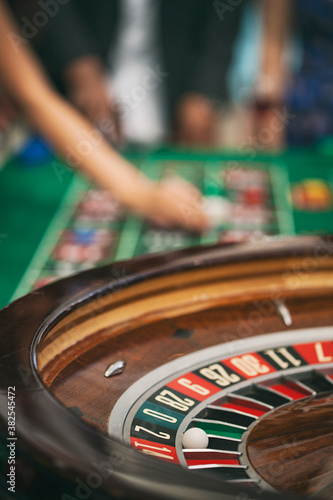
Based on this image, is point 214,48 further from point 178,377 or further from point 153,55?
point 178,377

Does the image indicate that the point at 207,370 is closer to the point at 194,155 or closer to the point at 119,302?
the point at 119,302

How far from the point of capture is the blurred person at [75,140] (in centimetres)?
295

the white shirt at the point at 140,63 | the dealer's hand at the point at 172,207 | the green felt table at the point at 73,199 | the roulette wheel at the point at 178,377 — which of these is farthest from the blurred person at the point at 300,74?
the roulette wheel at the point at 178,377

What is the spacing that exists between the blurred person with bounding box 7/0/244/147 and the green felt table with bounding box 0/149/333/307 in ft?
1.90

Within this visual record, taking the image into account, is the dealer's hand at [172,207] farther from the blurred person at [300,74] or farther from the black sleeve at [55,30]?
the blurred person at [300,74]

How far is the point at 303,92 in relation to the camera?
5359 mm

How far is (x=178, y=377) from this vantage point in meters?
1.24

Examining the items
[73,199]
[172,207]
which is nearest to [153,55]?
[73,199]

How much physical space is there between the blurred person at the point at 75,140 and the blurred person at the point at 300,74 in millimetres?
2225

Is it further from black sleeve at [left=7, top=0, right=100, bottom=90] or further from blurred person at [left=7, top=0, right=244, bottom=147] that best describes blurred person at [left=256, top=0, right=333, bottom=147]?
black sleeve at [left=7, top=0, right=100, bottom=90]

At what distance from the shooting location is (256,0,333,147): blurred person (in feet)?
16.8

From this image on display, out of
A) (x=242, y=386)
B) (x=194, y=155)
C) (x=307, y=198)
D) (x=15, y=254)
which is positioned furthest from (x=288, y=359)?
(x=194, y=155)

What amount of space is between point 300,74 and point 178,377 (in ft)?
14.9

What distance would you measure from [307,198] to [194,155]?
37.3 inches
